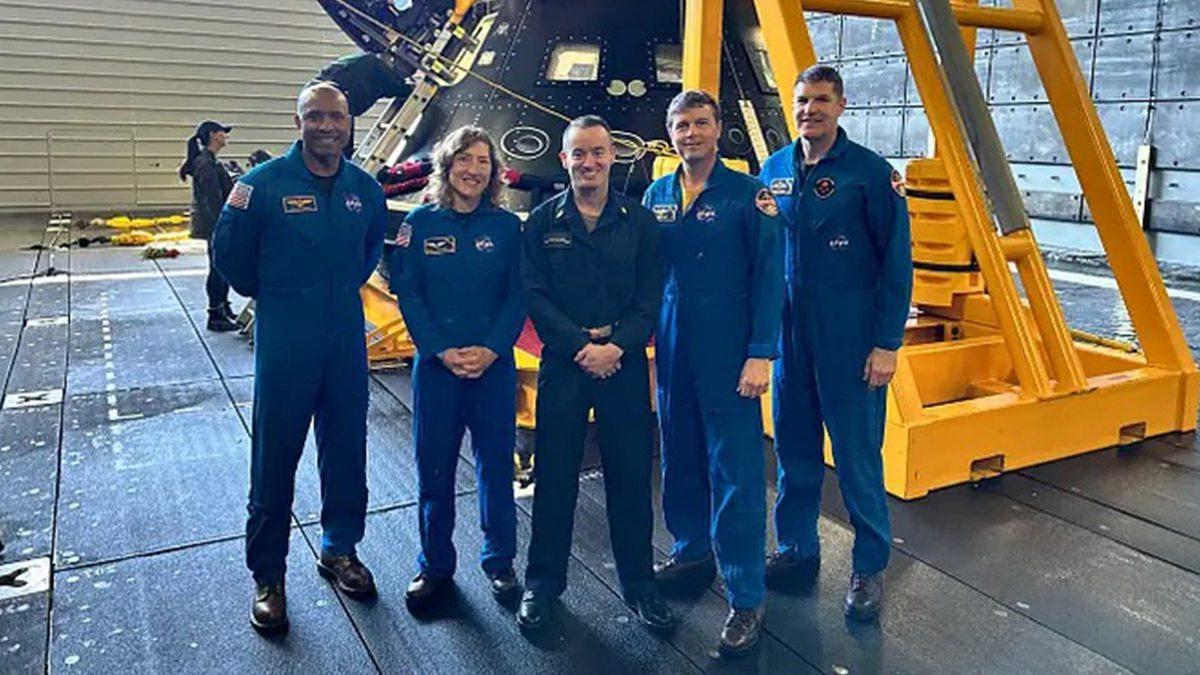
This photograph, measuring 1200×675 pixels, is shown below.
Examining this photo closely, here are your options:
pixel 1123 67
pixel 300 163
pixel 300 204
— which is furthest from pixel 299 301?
pixel 1123 67

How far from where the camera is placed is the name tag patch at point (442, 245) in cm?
296

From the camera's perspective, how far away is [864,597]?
3080 mm

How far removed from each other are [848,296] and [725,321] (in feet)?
1.55

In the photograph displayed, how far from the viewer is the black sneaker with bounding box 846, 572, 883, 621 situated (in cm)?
306

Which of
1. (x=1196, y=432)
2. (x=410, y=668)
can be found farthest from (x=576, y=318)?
(x=1196, y=432)

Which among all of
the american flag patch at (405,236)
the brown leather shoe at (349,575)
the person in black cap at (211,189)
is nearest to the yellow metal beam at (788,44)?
the american flag patch at (405,236)

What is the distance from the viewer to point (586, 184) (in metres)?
2.80

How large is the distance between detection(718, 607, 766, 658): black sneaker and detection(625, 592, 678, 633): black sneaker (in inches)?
7.0

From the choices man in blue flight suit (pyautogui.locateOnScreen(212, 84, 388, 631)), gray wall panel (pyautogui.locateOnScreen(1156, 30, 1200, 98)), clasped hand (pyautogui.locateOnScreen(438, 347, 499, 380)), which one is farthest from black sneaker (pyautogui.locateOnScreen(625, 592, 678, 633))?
gray wall panel (pyautogui.locateOnScreen(1156, 30, 1200, 98))

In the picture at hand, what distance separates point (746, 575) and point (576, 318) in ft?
3.10

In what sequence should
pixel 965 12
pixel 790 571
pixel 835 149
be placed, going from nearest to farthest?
pixel 835 149, pixel 790 571, pixel 965 12

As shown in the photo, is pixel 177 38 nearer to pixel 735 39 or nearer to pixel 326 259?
pixel 735 39

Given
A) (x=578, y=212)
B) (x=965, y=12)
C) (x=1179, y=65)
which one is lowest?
(x=578, y=212)

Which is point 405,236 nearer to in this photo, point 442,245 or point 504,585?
point 442,245
